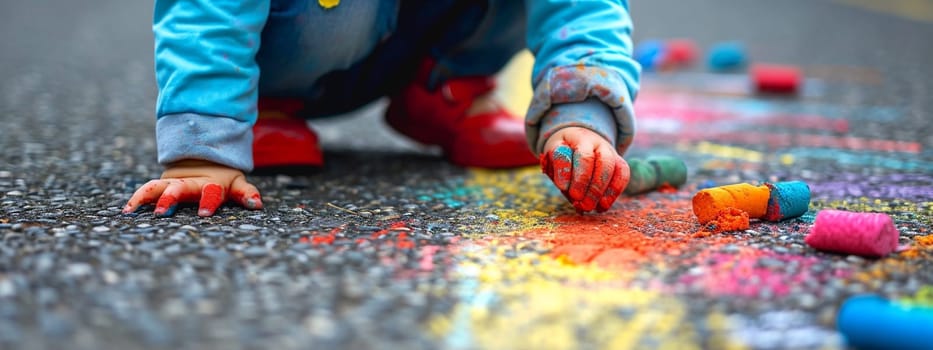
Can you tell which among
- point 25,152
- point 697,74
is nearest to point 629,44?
point 25,152

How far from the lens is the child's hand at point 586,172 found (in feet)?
3.74

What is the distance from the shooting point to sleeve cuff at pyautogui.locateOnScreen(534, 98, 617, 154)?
1.24m

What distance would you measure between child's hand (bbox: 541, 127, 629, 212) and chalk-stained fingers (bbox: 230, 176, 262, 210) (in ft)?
A: 1.26

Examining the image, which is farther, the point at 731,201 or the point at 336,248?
the point at 731,201

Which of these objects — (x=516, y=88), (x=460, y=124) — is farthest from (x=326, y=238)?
(x=516, y=88)

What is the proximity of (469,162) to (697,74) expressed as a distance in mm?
2161

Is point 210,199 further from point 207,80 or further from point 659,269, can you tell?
point 659,269

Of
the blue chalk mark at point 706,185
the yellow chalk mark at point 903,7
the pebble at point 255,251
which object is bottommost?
the pebble at point 255,251

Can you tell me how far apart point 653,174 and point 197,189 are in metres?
0.68

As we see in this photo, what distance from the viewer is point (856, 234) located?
37.8 inches

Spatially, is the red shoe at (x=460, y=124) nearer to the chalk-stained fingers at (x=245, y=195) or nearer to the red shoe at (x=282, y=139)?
the red shoe at (x=282, y=139)

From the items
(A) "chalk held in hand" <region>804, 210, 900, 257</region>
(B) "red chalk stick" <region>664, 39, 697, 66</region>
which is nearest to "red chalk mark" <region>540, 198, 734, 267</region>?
(A) "chalk held in hand" <region>804, 210, 900, 257</region>

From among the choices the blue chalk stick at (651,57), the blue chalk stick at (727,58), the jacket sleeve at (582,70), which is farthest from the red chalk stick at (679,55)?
the jacket sleeve at (582,70)

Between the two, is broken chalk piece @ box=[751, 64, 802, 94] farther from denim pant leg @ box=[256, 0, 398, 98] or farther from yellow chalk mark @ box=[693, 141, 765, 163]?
denim pant leg @ box=[256, 0, 398, 98]
